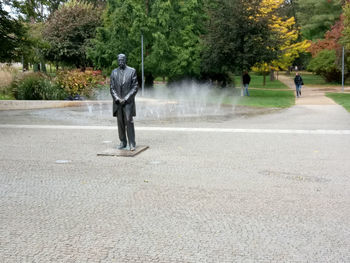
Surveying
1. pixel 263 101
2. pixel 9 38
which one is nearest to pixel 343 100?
pixel 263 101

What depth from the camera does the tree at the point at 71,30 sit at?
144 feet

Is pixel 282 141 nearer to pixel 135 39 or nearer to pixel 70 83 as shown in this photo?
pixel 70 83

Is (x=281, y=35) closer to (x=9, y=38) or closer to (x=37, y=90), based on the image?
(x=37, y=90)

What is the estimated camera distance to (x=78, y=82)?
24078 mm

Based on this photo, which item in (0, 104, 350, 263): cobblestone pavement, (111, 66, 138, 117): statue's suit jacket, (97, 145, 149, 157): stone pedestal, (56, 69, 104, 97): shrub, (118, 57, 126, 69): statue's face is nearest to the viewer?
(0, 104, 350, 263): cobblestone pavement

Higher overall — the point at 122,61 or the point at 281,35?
the point at 281,35

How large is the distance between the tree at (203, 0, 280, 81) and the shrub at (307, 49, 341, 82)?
1908 cm

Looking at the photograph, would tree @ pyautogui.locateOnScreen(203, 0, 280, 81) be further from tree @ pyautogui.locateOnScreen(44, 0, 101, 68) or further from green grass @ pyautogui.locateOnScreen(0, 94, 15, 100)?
tree @ pyautogui.locateOnScreen(44, 0, 101, 68)

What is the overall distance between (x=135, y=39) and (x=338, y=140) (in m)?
22.6

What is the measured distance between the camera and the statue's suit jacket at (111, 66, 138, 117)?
980cm

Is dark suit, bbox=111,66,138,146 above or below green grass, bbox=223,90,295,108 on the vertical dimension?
above

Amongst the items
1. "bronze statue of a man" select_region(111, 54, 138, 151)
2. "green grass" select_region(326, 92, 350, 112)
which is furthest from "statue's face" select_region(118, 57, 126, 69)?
"green grass" select_region(326, 92, 350, 112)

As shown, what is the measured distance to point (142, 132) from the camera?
13.2 meters

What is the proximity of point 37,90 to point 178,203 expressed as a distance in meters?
18.7
